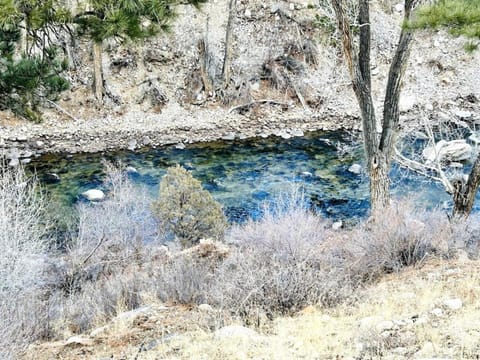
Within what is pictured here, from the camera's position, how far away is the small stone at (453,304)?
14.4ft

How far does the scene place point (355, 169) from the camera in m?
13.0

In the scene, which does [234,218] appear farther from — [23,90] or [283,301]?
[283,301]

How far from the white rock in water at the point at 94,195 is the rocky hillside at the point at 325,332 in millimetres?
6540

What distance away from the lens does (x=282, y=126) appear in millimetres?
16750

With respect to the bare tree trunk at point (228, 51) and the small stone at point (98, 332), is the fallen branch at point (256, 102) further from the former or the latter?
the small stone at point (98, 332)

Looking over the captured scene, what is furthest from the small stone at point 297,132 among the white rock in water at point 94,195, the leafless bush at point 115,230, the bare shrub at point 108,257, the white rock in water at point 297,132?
the leafless bush at point 115,230

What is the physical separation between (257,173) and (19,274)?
7.12 meters

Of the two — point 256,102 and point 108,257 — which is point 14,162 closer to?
point 108,257

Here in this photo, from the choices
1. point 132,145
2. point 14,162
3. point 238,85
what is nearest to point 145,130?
point 132,145

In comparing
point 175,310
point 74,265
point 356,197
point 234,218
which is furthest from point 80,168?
point 175,310

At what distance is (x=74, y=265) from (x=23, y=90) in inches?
116

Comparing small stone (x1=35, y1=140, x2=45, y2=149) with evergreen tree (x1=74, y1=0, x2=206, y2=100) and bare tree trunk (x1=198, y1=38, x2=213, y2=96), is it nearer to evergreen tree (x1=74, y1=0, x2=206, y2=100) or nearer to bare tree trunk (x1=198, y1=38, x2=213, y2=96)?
bare tree trunk (x1=198, y1=38, x2=213, y2=96)

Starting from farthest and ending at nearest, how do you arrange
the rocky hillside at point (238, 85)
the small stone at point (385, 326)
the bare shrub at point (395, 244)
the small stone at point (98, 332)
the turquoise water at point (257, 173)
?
the rocky hillside at point (238, 85), the turquoise water at point (257, 173), the bare shrub at point (395, 244), the small stone at point (98, 332), the small stone at point (385, 326)

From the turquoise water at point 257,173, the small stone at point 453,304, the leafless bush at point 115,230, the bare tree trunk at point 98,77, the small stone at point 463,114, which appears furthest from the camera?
the bare tree trunk at point 98,77
